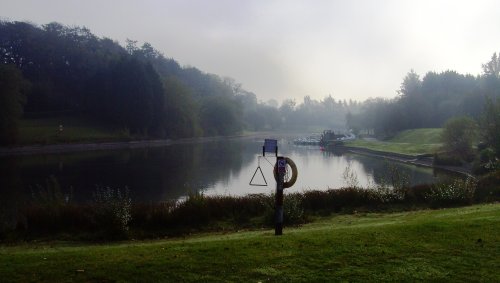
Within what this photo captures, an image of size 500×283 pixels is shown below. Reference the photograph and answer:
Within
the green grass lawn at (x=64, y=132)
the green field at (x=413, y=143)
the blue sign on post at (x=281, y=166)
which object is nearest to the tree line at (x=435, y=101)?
the green field at (x=413, y=143)

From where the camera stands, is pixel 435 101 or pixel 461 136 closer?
pixel 461 136

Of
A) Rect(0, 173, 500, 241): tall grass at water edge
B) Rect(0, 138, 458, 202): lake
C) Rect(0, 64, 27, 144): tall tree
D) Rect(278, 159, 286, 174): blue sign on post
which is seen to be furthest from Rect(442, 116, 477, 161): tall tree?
Rect(0, 64, 27, 144): tall tree

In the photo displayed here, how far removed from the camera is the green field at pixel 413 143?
221 feet

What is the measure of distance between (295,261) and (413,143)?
78704mm

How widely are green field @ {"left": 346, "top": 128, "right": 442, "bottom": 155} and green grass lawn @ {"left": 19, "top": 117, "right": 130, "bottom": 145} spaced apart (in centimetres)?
4729

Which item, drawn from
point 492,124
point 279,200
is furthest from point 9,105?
point 279,200

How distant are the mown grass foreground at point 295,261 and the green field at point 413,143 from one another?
55.5 metres

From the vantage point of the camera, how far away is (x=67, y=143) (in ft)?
241

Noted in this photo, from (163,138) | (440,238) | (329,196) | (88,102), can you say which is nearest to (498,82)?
(163,138)

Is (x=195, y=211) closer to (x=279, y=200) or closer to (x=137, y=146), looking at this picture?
(x=279, y=200)

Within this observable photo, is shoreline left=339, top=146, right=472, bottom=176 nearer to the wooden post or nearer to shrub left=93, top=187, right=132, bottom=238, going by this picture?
the wooden post

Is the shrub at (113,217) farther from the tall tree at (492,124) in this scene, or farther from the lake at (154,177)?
the tall tree at (492,124)

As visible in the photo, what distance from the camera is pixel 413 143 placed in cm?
8119

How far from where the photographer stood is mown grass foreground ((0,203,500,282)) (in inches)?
282
